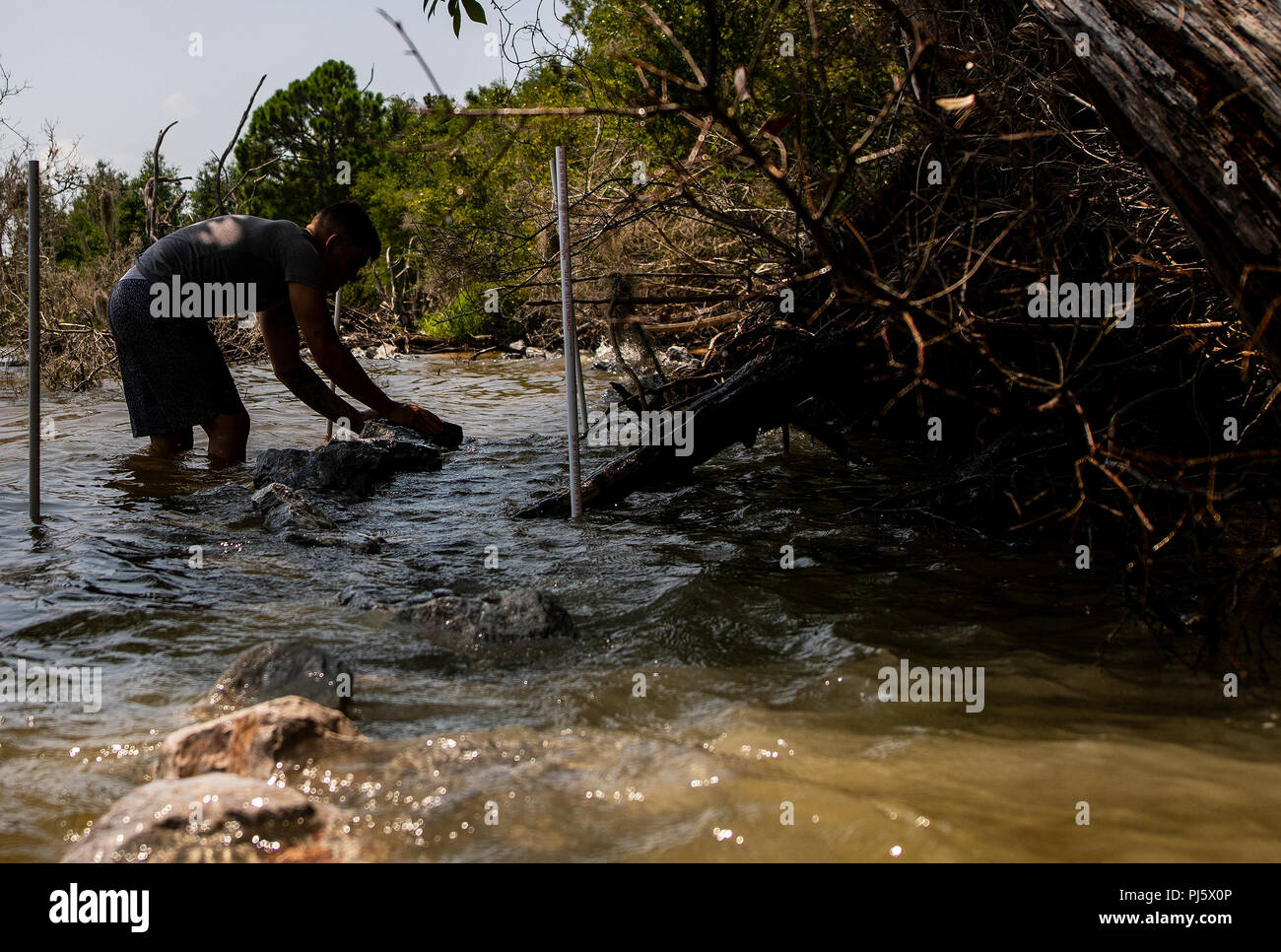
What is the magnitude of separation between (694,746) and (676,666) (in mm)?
699

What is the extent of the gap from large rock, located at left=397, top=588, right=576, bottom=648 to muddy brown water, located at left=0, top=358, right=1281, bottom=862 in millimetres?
135

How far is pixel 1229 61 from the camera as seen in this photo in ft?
9.46

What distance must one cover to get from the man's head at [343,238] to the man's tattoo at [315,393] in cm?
90

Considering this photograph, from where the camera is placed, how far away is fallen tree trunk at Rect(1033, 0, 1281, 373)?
9.41 feet

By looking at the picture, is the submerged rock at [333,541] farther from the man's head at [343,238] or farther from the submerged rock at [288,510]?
the man's head at [343,238]

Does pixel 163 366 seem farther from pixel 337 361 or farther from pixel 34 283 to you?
pixel 34 283

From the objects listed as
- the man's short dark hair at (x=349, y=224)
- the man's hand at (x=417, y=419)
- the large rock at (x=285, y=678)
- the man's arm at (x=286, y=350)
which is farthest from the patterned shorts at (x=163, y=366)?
the large rock at (x=285, y=678)

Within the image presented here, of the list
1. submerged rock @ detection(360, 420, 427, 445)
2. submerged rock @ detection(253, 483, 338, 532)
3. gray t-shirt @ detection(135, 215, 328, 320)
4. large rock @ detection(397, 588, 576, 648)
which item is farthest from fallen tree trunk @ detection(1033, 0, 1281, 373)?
submerged rock @ detection(360, 420, 427, 445)

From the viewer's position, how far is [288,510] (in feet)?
18.6

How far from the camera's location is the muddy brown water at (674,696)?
247 cm

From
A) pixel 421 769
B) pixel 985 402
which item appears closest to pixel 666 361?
pixel 985 402
